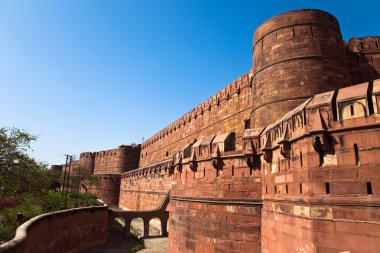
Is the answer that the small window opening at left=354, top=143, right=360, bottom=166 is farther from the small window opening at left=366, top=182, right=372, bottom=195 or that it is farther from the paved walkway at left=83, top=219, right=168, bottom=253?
the paved walkway at left=83, top=219, right=168, bottom=253

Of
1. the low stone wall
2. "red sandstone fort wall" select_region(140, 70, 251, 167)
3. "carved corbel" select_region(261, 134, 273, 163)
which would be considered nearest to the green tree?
the low stone wall

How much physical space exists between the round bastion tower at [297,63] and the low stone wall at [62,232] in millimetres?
7319

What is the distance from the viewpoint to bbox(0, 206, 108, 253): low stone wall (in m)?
6.26

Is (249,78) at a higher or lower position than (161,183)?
higher

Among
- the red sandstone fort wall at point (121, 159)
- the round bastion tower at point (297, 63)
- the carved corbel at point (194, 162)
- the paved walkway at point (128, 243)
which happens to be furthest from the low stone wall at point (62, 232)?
the red sandstone fort wall at point (121, 159)

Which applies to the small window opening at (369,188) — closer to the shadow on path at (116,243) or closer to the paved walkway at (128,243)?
the paved walkway at (128,243)

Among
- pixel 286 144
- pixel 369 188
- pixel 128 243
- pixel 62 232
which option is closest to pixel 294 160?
pixel 286 144

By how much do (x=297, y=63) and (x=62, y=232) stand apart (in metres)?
10.8

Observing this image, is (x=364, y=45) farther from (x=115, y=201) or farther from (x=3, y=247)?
(x=115, y=201)

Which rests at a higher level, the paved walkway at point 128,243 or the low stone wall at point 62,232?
the low stone wall at point 62,232

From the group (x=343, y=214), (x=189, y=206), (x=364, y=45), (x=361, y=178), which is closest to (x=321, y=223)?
(x=343, y=214)

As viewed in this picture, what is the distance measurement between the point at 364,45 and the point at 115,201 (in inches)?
1349

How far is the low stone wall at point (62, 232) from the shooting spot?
626cm

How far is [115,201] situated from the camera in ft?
125
